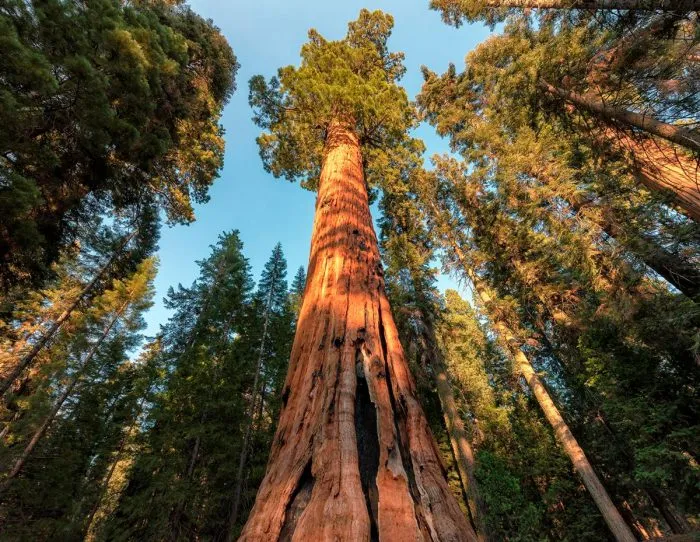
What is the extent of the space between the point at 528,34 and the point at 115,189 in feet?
34.7

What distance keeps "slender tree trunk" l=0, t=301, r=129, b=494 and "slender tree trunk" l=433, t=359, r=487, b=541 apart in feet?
42.2

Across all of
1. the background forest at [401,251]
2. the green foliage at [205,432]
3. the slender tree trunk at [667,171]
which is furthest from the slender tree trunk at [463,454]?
the slender tree trunk at [667,171]

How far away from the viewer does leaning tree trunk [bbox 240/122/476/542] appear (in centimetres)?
116

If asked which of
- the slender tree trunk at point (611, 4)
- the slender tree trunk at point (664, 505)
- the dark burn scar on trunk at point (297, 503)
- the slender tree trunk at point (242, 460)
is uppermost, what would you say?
the slender tree trunk at point (611, 4)

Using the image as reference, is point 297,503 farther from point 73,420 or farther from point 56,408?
point 73,420

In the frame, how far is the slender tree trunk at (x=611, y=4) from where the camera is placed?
4.39m

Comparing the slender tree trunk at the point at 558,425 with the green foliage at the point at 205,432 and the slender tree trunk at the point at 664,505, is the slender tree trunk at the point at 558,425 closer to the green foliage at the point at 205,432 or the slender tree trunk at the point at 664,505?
the slender tree trunk at the point at 664,505

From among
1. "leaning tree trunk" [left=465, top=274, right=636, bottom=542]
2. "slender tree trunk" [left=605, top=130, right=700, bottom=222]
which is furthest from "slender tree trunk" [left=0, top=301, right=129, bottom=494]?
"slender tree trunk" [left=605, top=130, right=700, bottom=222]

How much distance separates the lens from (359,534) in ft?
3.52

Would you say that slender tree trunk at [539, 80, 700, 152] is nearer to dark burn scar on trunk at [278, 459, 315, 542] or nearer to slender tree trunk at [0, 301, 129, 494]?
dark burn scar on trunk at [278, 459, 315, 542]

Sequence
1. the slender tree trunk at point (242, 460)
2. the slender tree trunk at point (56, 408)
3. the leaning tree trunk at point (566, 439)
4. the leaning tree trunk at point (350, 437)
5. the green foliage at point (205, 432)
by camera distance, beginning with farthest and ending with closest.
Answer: the slender tree trunk at point (56, 408) → the slender tree trunk at point (242, 460) → the green foliage at point (205, 432) → the leaning tree trunk at point (566, 439) → the leaning tree trunk at point (350, 437)

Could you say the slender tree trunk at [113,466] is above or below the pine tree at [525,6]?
below

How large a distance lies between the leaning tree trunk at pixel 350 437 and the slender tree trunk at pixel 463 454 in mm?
7778

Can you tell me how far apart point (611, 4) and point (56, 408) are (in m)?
18.9
